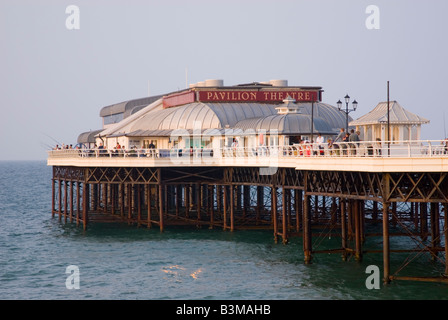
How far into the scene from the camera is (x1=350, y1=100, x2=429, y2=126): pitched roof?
45.7 m

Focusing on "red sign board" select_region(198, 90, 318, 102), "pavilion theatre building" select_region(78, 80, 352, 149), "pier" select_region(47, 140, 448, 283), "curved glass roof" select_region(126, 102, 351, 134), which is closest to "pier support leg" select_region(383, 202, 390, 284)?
"pier" select_region(47, 140, 448, 283)

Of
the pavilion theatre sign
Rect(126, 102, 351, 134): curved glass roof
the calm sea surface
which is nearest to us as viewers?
the calm sea surface

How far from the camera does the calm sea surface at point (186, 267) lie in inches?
1547

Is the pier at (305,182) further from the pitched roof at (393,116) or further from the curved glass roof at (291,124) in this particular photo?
the curved glass roof at (291,124)

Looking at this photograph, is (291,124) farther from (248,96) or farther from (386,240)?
(386,240)

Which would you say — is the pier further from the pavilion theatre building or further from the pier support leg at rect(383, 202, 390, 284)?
the pavilion theatre building

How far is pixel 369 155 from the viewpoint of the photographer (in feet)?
124

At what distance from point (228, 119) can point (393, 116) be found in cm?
2578

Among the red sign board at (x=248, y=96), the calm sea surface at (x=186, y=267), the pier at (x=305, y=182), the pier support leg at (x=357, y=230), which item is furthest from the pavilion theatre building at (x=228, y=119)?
the pier support leg at (x=357, y=230)

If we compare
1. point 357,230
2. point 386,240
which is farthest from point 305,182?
point 386,240

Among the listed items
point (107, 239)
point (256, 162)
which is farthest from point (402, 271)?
point (107, 239)

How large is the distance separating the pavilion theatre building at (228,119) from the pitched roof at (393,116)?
12722mm

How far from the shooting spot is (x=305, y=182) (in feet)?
149

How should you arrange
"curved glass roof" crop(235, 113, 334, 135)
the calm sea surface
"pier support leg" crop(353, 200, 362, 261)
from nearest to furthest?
1. the calm sea surface
2. "pier support leg" crop(353, 200, 362, 261)
3. "curved glass roof" crop(235, 113, 334, 135)
